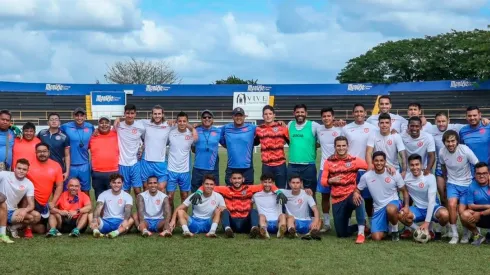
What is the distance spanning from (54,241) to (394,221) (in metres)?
4.35

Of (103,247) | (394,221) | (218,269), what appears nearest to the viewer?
(218,269)

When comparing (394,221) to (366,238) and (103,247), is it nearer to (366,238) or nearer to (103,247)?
(366,238)

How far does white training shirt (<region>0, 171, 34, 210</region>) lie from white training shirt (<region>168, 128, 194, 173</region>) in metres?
2.11

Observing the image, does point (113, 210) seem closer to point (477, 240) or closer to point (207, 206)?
point (207, 206)

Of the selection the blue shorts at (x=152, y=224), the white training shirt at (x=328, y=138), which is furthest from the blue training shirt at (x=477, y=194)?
the blue shorts at (x=152, y=224)

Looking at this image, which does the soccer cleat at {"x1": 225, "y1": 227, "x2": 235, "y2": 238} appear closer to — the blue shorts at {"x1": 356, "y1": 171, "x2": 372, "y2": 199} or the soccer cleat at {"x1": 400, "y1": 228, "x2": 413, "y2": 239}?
the blue shorts at {"x1": 356, "y1": 171, "x2": 372, "y2": 199}

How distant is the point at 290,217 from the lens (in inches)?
352

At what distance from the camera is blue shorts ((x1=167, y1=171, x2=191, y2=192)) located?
989 cm

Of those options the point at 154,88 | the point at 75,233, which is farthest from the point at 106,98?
the point at 75,233

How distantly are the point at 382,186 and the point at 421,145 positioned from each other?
2.82ft

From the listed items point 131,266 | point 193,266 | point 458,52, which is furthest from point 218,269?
point 458,52

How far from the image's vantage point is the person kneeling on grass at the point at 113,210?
29.4 ft

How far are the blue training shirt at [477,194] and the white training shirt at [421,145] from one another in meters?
0.78

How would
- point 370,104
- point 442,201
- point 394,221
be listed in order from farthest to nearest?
1. point 370,104
2. point 442,201
3. point 394,221
